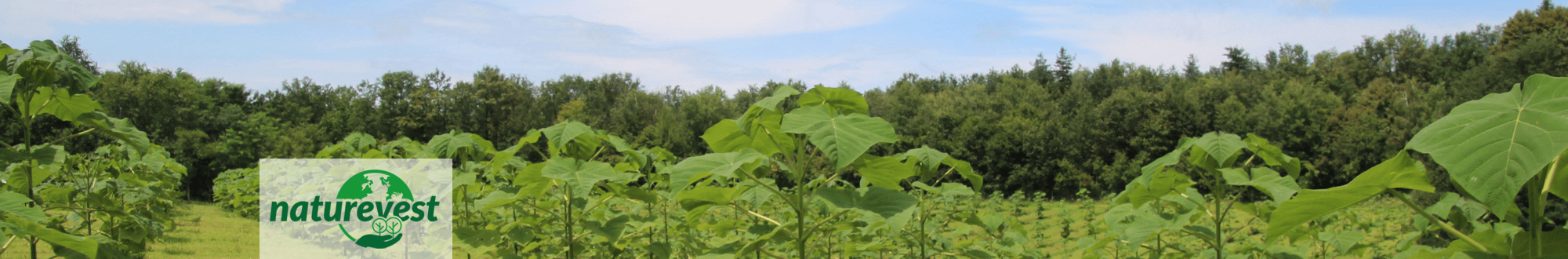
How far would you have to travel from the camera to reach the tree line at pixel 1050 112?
27.5 m

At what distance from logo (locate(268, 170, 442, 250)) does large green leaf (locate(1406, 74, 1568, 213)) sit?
13.5ft

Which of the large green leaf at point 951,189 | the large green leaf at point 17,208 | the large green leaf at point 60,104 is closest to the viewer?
the large green leaf at point 17,208

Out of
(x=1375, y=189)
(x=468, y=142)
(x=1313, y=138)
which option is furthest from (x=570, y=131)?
(x=1313, y=138)

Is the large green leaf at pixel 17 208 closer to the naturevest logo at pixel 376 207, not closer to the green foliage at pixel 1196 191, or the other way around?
the naturevest logo at pixel 376 207

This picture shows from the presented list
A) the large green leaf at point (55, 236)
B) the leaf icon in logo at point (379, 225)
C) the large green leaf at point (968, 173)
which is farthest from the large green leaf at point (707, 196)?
the leaf icon in logo at point (379, 225)

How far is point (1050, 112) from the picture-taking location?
1431 inches

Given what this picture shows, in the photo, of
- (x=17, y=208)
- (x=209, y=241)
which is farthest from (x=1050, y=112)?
(x=17, y=208)

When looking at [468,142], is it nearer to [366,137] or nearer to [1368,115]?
[366,137]


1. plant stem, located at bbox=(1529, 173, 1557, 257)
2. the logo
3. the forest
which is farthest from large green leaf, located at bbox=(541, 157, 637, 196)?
plant stem, located at bbox=(1529, 173, 1557, 257)

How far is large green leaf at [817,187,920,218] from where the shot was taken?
189cm

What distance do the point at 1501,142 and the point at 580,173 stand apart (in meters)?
2.37

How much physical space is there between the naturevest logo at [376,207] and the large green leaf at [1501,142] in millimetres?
3641

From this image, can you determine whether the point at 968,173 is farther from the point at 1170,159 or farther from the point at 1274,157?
the point at 1274,157

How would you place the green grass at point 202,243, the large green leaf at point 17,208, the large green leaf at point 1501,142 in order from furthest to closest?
the green grass at point 202,243 → the large green leaf at point 17,208 → the large green leaf at point 1501,142
